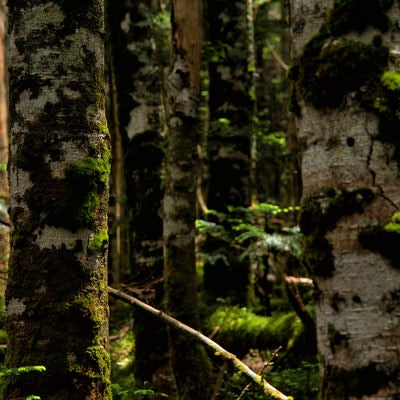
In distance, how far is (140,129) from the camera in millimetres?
8391

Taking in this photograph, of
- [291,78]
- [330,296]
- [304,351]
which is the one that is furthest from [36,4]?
[304,351]

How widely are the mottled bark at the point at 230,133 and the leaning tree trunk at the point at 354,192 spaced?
8459 mm

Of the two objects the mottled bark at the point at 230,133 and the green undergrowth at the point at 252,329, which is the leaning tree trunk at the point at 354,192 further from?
the mottled bark at the point at 230,133

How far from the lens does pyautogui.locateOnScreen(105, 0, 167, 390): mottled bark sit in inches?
323

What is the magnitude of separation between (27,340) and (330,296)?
196 centimetres

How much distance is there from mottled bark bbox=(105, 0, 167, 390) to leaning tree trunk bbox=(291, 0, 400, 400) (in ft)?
19.6

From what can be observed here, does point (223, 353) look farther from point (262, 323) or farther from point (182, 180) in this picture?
point (262, 323)

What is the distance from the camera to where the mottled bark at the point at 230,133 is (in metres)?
10.6

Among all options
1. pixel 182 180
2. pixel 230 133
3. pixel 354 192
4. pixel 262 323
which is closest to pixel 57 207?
pixel 354 192

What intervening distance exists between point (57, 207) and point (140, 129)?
5275 millimetres

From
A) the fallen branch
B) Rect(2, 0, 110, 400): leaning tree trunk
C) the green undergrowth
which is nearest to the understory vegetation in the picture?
the green undergrowth

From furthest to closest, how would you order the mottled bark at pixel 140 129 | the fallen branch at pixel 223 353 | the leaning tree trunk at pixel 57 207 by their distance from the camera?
the mottled bark at pixel 140 129 → the fallen branch at pixel 223 353 → the leaning tree trunk at pixel 57 207

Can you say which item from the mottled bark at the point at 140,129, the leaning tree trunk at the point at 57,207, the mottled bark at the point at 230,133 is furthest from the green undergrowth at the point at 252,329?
the leaning tree trunk at the point at 57,207

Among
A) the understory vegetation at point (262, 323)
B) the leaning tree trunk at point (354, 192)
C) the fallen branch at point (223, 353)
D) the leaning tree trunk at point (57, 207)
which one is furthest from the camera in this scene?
the understory vegetation at point (262, 323)
